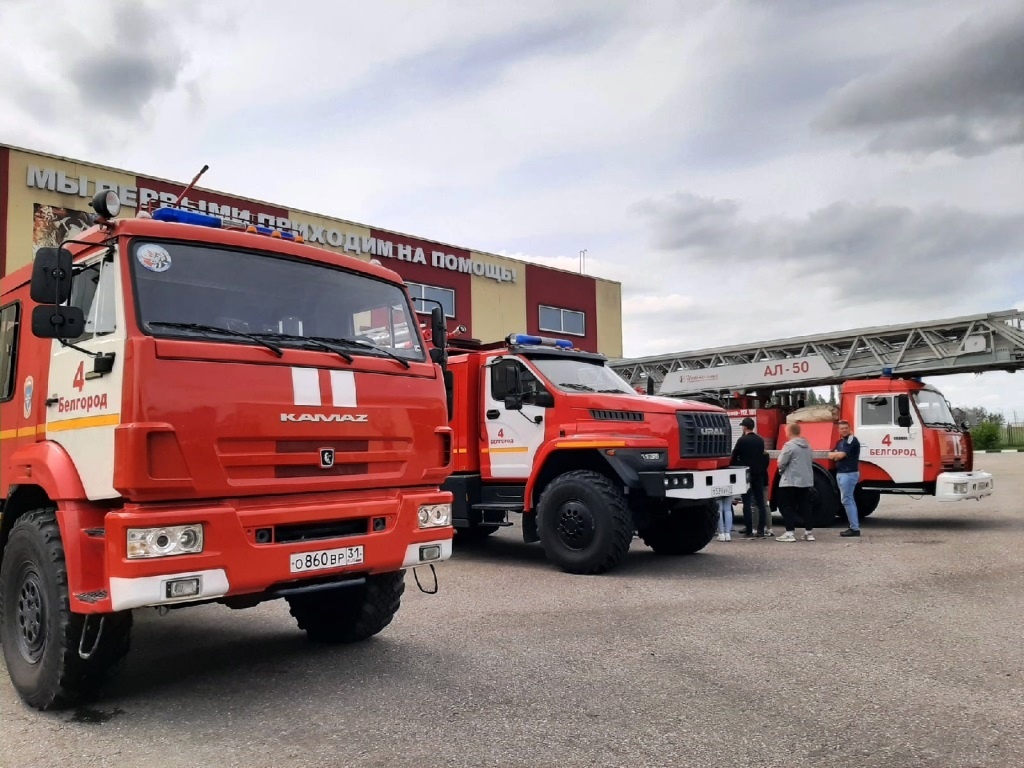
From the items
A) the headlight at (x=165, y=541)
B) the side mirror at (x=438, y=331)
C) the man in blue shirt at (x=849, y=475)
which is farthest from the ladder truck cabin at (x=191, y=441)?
the man in blue shirt at (x=849, y=475)

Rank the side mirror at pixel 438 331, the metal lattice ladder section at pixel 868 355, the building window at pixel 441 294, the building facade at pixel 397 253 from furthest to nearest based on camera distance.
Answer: the building window at pixel 441 294 → the building facade at pixel 397 253 → the metal lattice ladder section at pixel 868 355 → the side mirror at pixel 438 331

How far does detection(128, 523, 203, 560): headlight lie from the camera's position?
3.89 metres

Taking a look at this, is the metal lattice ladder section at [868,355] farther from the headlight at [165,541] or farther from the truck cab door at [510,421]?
the headlight at [165,541]

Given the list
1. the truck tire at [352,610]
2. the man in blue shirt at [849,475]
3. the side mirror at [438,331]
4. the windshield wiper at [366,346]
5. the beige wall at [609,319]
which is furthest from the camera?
the beige wall at [609,319]

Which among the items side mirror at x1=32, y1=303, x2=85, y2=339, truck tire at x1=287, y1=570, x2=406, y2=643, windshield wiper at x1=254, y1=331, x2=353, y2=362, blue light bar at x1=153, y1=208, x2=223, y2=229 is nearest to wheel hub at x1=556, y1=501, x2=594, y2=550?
truck tire at x1=287, y1=570, x2=406, y2=643

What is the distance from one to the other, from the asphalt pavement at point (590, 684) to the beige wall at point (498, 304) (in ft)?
50.9

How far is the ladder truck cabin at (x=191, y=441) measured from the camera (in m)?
4.02

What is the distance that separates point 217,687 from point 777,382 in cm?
1234

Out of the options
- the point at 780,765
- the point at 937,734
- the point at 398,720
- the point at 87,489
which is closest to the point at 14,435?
the point at 87,489

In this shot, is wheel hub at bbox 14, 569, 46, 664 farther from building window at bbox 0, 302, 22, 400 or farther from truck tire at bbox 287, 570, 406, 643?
truck tire at bbox 287, 570, 406, 643

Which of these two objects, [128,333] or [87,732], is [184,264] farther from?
[87,732]

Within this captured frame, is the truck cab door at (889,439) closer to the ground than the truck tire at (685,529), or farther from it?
farther from it

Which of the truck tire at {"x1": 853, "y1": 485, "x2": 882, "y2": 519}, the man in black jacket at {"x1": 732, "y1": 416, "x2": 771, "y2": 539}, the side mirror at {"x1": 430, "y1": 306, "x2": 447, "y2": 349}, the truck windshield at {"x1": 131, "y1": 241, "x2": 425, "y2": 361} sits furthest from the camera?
the truck tire at {"x1": 853, "y1": 485, "x2": 882, "y2": 519}

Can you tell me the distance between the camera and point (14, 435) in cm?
515
